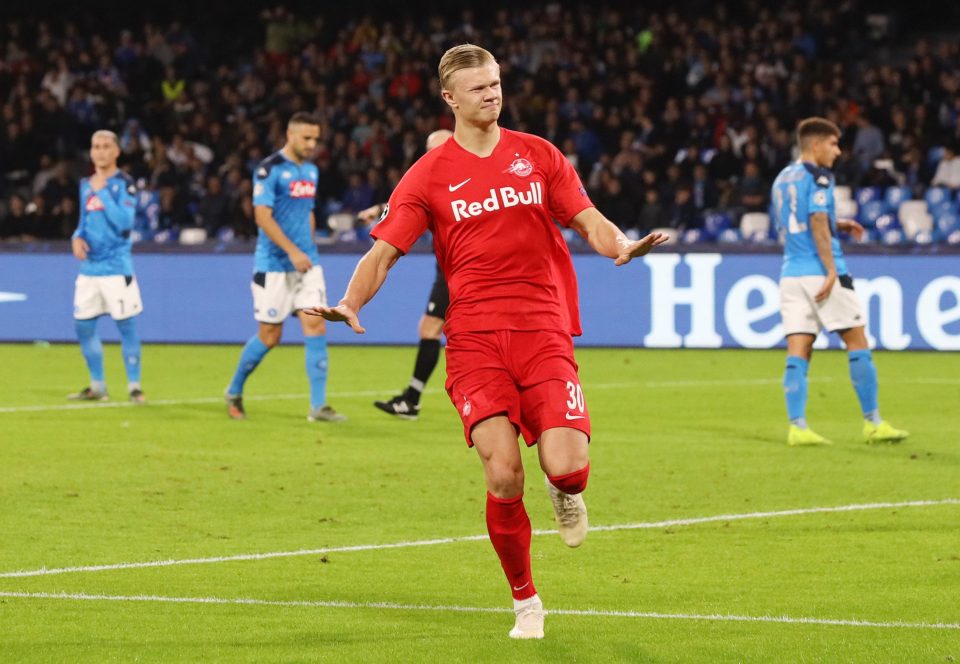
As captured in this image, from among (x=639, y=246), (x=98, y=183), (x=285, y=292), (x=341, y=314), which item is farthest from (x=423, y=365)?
(x=639, y=246)

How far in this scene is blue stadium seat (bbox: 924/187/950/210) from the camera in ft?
69.0

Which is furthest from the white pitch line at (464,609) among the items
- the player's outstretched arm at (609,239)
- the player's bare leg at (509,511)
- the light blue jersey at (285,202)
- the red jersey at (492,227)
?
the light blue jersey at (285,202)

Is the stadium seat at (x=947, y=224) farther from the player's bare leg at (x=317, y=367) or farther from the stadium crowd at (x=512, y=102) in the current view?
the player's bare leg at (x=317, y=367)

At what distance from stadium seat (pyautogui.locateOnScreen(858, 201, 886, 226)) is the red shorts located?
52.2 feet

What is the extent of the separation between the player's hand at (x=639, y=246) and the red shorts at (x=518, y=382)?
43cm

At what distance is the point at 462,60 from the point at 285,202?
22.2 ft

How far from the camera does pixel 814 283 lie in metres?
11.4

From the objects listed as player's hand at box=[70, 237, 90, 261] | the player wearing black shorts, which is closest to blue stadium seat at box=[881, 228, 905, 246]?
the player wearing black shorts

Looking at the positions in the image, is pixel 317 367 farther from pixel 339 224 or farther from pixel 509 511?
pixel 339 224

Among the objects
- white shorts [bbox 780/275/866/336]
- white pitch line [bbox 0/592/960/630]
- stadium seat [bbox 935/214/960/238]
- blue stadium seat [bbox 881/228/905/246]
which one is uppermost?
stadium seat [bbox 935/214/960/238]

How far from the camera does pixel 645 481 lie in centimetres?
996

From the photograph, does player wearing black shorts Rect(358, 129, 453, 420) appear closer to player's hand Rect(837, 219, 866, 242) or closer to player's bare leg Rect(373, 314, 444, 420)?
player's bare leg Rect(373, 314, 444, 420)

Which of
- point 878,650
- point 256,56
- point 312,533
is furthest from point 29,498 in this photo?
point 256,56

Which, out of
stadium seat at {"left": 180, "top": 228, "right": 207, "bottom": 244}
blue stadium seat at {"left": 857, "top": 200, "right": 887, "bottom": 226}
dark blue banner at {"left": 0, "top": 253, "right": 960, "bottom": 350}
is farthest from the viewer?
stadium seat at {"left": 180, "top": 228, "right": 207, "bottom": 244}
